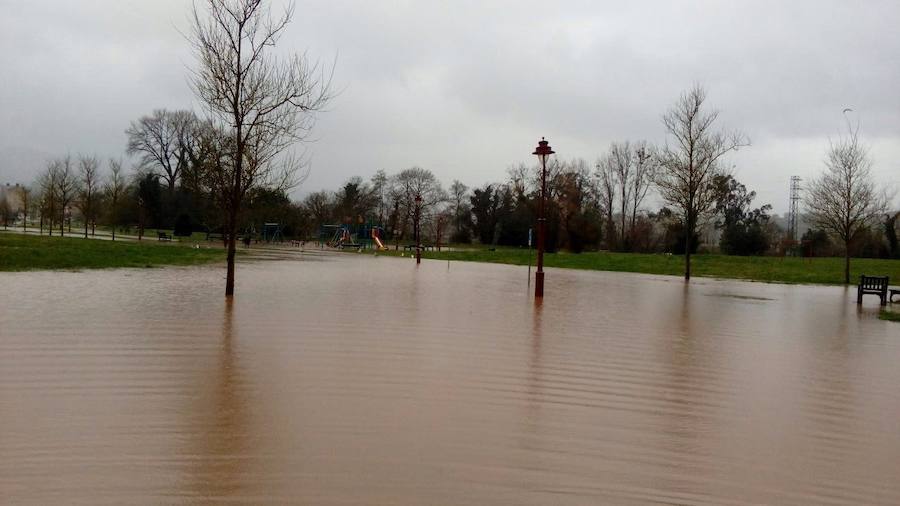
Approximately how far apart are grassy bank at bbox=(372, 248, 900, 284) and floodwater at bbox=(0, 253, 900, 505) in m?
21.8

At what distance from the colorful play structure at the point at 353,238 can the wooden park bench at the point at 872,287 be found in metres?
43.4

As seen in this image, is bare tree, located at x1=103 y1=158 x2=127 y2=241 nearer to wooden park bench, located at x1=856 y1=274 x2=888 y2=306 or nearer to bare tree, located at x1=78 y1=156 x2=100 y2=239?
bare tree, located at x1=78 y1=156 x2=100 y2=239

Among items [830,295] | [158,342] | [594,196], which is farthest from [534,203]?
[158,342]

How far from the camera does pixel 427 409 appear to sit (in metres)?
6.25

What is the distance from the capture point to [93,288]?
52.1 feet

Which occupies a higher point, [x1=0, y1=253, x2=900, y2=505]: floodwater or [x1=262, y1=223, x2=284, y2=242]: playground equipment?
[x1=262, y1=223, x2=284, y2=242]: playground equipment

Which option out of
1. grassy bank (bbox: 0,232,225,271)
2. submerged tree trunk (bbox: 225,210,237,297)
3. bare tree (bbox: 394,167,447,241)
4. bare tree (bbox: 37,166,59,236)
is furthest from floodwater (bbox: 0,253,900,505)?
bare tree (bbox: 394,167,447,241)

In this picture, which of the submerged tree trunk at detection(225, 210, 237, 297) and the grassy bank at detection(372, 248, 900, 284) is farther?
the grassy bank at detection(372, 248, 900, 284)

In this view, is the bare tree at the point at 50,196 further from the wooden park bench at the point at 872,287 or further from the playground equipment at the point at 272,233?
the wooden park bench at the point at 872,287

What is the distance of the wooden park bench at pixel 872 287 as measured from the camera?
19875 mm

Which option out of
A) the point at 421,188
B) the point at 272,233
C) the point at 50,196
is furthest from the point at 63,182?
the point at 421,188

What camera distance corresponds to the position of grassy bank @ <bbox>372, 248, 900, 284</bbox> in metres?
33.2

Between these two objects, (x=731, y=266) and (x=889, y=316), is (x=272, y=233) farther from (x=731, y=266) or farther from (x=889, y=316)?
(x=889, y=316)

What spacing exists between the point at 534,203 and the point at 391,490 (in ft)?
207
